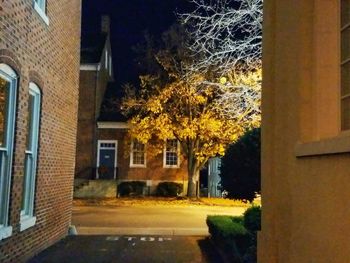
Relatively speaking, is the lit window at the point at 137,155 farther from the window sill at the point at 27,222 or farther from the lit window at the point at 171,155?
the window sill at the point at 27,222

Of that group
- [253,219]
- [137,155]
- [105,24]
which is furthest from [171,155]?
[253,219]

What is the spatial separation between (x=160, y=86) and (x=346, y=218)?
26.4m

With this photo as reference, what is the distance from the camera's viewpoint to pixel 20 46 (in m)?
8.72

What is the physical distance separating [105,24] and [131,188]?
43.8 ft

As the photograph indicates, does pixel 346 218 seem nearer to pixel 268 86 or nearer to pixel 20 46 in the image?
pixel 268 86

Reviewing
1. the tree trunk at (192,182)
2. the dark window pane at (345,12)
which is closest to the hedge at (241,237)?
the dark window pane at (345,12)

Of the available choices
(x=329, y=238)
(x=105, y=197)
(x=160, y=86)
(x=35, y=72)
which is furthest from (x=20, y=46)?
(x=105, y=197)

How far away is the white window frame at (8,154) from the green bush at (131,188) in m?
24.4

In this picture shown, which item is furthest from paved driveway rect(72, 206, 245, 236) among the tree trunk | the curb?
the tree trunk

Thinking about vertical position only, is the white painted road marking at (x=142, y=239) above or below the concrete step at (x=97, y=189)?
below

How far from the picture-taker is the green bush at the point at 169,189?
108ft

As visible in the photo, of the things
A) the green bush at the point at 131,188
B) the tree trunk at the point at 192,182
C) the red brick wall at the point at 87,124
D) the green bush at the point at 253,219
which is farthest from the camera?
the red brick wall at the point at 87,124

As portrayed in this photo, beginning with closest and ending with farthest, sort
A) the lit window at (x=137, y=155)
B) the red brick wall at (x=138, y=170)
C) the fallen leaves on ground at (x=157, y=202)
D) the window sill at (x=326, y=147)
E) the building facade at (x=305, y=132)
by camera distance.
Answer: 1. the window sill at (x=326, y=147)
2. the building facade at (x=305, y=132)
3. the fallen leaves on ground at (x=157, y=202)
4. the lit window at (x=137, y=155)
5. the red brick wall at (x=138, y=170)

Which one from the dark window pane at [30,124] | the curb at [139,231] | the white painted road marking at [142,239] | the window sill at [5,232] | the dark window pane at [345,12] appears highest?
the dark window pane at [345,12]
